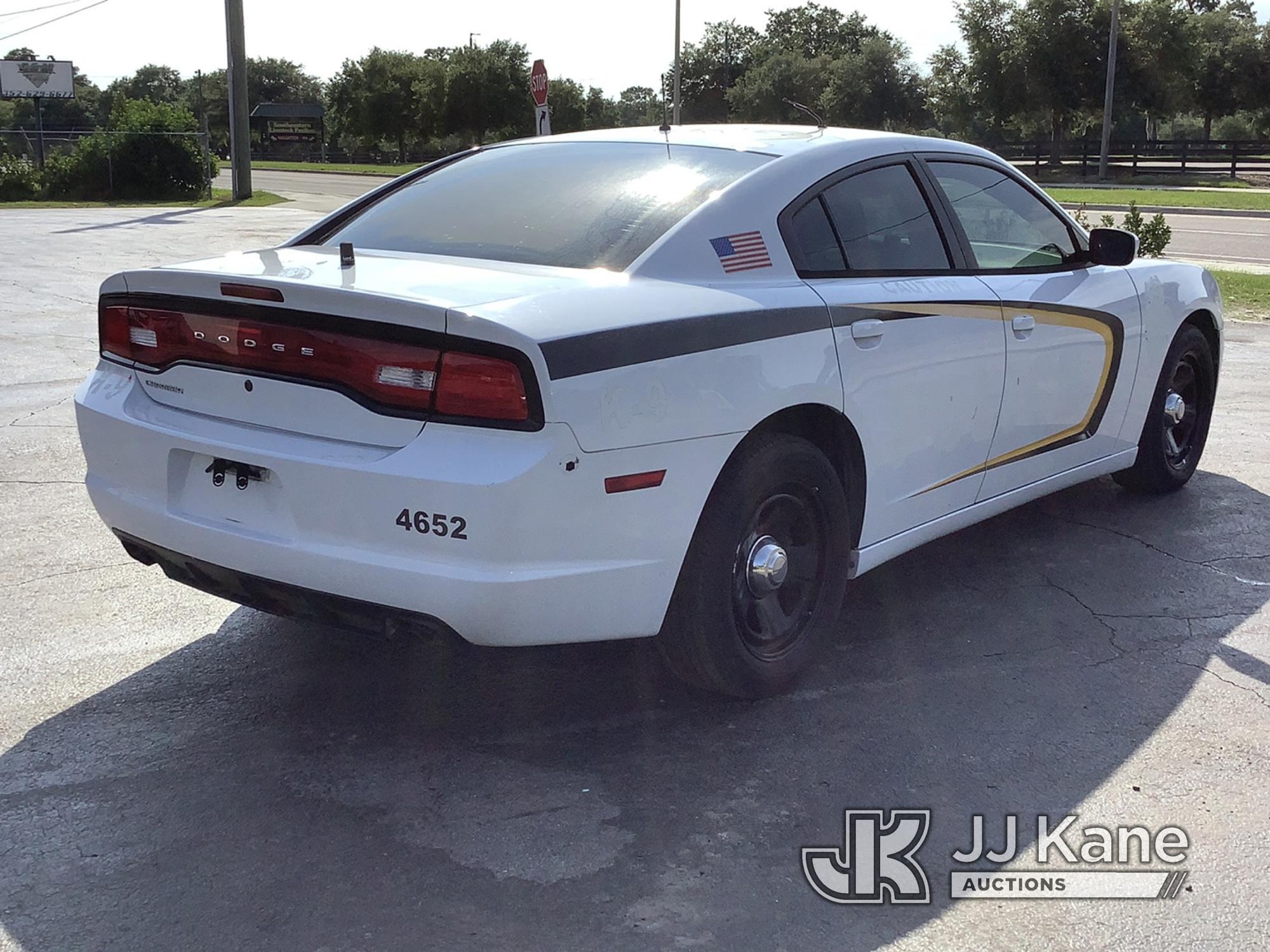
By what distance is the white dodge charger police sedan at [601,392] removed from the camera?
10.1ft

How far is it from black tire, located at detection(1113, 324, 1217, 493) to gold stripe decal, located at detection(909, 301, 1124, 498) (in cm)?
55

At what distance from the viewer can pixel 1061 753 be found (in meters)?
3.53

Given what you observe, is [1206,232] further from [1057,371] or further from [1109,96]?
[1057,371]

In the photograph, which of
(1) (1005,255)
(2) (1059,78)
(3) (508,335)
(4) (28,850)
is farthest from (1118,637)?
(2) (1059,78)

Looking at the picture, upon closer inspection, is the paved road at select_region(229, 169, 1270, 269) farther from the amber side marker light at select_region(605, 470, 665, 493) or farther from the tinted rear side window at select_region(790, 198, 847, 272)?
the amber side marker light at select_region(605, 470, 665, 493)

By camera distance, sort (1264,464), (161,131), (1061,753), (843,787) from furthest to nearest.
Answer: (161,131) → (1264,464) → (1061,753) → (843,787)

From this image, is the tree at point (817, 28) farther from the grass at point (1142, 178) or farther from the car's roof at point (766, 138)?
the car's roof at point (766, 138)

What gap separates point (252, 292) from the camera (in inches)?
130

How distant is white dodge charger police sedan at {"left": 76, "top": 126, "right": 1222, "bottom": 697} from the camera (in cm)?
308

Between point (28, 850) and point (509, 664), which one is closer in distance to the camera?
point (28, 850)

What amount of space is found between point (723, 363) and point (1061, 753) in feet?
4.49

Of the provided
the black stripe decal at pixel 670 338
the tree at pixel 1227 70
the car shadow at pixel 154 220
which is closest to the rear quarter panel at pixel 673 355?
the black stripe decal at pixel 670 338

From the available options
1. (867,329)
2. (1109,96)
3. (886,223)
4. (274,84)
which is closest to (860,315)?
(867,329)

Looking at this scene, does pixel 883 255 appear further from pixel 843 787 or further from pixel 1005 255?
pixel 843 787
